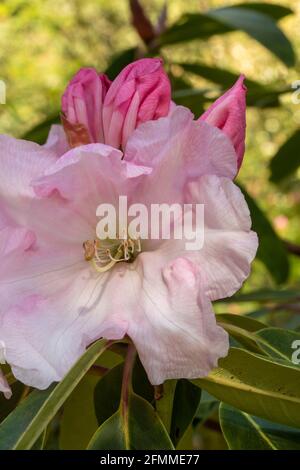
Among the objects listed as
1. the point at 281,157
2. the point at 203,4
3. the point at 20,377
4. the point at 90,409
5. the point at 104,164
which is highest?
the point at 104,164

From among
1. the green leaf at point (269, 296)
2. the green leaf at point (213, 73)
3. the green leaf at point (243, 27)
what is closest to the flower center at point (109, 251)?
the green leaf at point (269, 296)

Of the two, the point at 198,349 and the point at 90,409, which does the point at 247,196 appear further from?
the point at 198,349

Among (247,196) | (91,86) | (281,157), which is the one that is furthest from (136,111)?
(281,157)

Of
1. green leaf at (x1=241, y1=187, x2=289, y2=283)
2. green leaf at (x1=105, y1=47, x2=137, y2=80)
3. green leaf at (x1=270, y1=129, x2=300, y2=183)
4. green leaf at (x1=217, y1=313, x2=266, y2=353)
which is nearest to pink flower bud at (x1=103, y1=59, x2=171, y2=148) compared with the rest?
green leaf at (x1=217, y1=313, x2=266, y2=353)

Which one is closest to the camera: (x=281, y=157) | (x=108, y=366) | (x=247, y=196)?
(x=108, y=366)

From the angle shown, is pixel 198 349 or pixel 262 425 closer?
pixel 198 349

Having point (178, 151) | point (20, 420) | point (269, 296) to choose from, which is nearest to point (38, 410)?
point (20, 420)

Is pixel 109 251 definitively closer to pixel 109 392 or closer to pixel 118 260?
pixel 118 260
